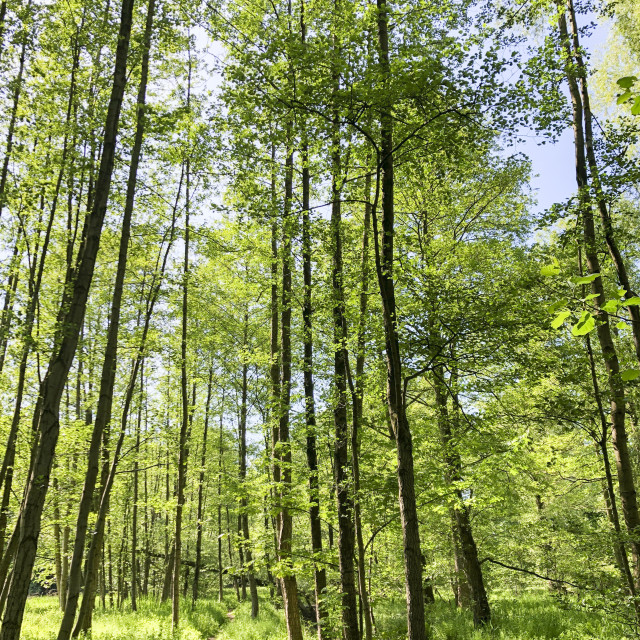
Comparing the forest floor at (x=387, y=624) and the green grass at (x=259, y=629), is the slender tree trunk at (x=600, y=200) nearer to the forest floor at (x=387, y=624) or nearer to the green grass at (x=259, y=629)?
the forest floor at (x=387, y=624)

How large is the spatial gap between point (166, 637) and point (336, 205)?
10.7 meters

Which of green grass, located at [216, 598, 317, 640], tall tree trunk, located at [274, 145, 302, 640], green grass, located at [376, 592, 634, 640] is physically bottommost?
green grass, located at [216, 598, 317, 640]

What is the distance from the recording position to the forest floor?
308 inches

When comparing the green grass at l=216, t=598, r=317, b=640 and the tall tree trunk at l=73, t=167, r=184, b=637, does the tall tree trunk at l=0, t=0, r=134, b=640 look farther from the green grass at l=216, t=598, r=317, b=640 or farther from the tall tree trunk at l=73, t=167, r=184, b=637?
the green grass at l=216, t=598, r=317, b=640

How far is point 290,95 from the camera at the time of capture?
4.90m

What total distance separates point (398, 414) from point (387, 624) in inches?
401

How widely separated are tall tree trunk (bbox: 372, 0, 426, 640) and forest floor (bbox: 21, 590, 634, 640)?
2.18 meters

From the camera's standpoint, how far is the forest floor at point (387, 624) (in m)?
7.82

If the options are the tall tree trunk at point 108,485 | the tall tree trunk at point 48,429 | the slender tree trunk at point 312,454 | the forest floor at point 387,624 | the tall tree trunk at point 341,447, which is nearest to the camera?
the tall tree trunk at point 48,429

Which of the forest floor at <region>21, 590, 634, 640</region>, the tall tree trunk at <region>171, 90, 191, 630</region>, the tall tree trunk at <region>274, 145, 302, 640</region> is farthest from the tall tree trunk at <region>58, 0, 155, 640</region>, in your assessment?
the forest floor at <region>21, 590, 634, 640</region>

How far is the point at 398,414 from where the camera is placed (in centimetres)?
491

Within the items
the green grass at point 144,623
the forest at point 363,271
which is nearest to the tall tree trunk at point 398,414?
the forest at point 363,271

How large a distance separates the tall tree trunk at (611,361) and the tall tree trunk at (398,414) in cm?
234

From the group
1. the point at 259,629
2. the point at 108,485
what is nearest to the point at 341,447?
the point at 108,485
